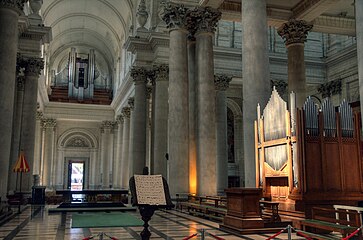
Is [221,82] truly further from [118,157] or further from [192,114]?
[118,157]

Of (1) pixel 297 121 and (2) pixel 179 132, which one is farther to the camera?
(2) pixel 179 132

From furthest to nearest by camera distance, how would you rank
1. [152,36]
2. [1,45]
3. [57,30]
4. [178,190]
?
[57,30] < [152,36] < [178,190] < [1,45]

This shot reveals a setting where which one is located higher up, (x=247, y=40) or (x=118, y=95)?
(x=118, y=95)

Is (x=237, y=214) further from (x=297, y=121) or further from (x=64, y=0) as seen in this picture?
(x=64, y=0)

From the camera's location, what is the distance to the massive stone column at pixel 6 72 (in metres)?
11.9

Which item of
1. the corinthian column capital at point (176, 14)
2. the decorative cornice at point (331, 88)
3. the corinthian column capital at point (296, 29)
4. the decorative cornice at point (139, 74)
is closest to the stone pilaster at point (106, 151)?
the decorative cornice at point (139, 74)

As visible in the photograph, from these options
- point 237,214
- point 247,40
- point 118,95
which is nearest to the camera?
point 237,214

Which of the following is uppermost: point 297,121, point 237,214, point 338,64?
point 338,64

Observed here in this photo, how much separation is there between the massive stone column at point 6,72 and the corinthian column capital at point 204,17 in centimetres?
608

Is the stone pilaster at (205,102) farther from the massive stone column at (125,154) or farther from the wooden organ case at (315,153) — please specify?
the massive stone column at (125,154)

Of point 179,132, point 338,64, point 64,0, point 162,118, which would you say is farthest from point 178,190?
point 64,0

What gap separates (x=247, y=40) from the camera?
10.1 metres

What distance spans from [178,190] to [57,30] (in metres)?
25.4

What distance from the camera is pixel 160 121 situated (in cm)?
1948
